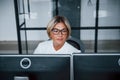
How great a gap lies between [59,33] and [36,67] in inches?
Result: 22.2

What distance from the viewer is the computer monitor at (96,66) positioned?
2.89ft

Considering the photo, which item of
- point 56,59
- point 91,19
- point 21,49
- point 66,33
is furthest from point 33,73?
point 91,19

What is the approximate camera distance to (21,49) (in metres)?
3.47

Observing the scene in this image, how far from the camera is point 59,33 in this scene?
4.68ft

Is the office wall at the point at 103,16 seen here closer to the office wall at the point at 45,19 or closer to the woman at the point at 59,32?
the office wall at the point at 45,19

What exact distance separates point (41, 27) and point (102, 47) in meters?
1.23

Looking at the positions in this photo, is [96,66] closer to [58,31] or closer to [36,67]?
[36,67]

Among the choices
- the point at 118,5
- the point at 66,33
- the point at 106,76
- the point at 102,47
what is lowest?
the point at 102,47

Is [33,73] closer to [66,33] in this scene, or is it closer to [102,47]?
[66,33]

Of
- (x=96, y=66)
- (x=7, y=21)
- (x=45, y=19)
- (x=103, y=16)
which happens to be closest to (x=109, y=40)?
(x=103, y=16)

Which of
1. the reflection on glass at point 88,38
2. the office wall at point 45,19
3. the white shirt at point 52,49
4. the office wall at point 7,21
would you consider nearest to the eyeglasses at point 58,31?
the white shirt at point 52,49

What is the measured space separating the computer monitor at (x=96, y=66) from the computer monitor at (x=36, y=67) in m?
0.04

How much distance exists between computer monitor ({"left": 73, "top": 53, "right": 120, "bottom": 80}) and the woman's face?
556 millimetres

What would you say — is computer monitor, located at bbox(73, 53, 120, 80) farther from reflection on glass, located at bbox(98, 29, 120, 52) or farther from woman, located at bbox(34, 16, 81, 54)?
reflection on glass, located at bbox(98, 29, 120, 52)
